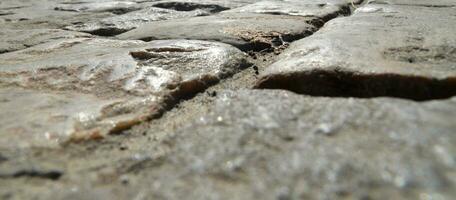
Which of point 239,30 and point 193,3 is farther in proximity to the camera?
point 193,3

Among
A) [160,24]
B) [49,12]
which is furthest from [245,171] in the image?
[49,12]

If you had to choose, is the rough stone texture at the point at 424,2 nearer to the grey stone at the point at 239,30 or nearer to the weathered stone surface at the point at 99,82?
the grey stone at the point at 239,30

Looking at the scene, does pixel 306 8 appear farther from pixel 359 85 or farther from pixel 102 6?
pixel 102 6

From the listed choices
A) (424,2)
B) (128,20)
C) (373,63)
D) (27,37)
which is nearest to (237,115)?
(373,63)

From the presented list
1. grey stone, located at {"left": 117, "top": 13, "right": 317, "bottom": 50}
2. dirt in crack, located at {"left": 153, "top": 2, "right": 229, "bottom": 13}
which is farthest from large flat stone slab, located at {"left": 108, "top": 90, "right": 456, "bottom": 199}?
dirt in crack, located at {"left": 153, "top": 2, "right": 229, "bottom": 13}

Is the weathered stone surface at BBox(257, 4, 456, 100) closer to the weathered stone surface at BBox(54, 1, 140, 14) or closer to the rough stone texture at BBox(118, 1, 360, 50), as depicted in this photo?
the rough stone texture at BBox(118, 1, 360, 50)

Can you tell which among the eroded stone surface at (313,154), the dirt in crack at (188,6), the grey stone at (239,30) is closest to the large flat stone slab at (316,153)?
the eroded stone surface at (313,154)
